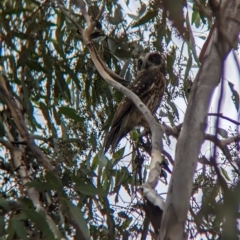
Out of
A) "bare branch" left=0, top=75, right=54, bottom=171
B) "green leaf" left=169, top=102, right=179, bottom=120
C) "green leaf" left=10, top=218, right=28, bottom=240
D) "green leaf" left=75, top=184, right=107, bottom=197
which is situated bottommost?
"green leaf" left=10, top=218, right=28, bottom=240

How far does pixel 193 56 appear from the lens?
268 cm

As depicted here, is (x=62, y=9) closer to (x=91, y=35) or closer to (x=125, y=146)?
(x=91, y=35)

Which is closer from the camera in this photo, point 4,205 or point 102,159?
point 4,205

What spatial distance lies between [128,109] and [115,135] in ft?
0.60

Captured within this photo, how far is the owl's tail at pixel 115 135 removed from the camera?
2924 millimetres

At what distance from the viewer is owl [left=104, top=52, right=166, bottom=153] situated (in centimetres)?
302

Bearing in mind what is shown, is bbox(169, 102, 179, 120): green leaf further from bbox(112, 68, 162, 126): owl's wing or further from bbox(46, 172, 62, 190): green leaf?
bbox(46, 172, 62, 190): green leaf

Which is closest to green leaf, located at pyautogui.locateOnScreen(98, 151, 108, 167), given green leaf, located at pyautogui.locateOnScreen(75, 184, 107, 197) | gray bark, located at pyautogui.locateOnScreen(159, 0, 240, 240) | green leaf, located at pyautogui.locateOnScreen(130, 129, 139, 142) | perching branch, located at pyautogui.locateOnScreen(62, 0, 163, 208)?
green leaf, located at pyautogui.locateOnScreen(130, 129, 139, 142)

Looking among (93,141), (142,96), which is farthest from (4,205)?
(142,96)

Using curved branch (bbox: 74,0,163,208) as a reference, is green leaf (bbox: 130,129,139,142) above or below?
above

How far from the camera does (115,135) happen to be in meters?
3.02

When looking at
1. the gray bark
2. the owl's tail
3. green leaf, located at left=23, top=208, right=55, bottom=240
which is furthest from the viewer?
the owl's tail

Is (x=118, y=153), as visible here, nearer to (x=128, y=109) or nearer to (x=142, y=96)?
(x=128, y=109)

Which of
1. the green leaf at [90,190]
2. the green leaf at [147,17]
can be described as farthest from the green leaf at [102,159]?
the green leaf at [90,190]
